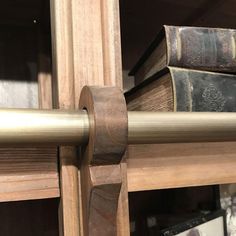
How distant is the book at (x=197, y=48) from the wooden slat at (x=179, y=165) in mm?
114

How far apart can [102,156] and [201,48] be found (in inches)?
9.5

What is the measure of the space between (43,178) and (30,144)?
0.06 meters

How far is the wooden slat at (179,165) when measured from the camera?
43 cm

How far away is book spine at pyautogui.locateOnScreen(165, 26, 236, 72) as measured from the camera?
49 cm

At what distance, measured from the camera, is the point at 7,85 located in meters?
0.81

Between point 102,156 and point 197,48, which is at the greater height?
point 197,48

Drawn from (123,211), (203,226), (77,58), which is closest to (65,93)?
(77,58)

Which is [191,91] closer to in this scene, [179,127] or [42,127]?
[179,127]

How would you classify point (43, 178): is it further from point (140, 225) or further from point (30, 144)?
point (140, 225)

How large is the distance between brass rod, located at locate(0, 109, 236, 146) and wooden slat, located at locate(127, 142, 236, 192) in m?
0.05

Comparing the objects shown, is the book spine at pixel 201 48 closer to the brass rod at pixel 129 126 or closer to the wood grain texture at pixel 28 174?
the brass rod at pixel 129 126

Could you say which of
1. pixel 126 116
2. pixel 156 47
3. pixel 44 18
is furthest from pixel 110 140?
pixel 44 18

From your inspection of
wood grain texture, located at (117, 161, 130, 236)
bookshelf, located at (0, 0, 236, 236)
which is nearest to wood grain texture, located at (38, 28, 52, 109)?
bookshelf, located at (0, 0, 236, 236)

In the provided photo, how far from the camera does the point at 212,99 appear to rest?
0.49 meters
